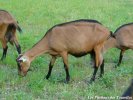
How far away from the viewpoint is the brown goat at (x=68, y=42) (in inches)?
282

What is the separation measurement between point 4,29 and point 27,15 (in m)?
5.29

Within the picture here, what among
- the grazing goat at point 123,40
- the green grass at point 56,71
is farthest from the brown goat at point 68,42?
the grazing goat at point 123,40

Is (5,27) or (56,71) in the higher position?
(5,27)

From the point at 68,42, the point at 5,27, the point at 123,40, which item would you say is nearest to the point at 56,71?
the point at 68,42

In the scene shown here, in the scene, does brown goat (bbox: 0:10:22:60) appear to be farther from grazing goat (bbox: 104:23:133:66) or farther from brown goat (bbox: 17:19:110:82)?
grazing goat (bbox: 104:23:133:66)

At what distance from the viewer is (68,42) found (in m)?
7.24

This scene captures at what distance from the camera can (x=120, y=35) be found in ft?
30.4

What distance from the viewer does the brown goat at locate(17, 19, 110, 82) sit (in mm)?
7152

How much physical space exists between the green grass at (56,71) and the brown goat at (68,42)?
323 mm

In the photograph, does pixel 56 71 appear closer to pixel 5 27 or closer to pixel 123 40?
pixel 5 27

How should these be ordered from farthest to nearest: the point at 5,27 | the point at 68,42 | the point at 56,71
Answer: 1. the point at 5,27
2. the point at 56,71
3. the point at 68,42

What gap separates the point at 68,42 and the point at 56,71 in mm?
1052

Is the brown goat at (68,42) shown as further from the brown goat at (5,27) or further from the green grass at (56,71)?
the brown goat at (5,27)

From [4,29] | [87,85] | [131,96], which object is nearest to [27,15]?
[4,29]
